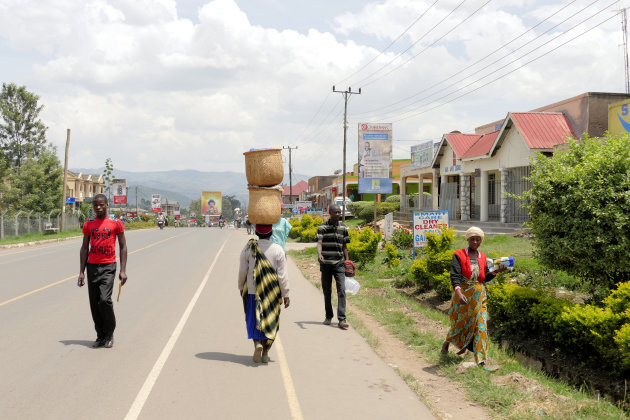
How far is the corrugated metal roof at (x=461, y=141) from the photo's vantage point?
1268 inches

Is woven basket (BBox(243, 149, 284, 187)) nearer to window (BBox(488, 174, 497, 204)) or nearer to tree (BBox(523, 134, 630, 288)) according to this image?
tree (BBox(523, 134, 630, 288))

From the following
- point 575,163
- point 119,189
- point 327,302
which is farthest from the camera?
point 119,189

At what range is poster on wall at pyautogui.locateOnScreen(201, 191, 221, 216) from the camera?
133500 mm

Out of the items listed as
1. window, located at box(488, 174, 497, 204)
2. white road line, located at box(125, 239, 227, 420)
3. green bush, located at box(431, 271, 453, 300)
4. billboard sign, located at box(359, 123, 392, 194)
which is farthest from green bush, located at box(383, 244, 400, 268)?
window, located at box(488, 174, 497, 204)

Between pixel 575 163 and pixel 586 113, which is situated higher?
pixel 586 113

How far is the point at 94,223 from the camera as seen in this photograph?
6.89 metres

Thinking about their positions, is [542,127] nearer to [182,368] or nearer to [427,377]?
[427,377]

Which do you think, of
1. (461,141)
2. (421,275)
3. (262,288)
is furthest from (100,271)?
(461,141)

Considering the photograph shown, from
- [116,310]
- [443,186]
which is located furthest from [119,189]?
[116,310]

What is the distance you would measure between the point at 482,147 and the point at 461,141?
175 inches

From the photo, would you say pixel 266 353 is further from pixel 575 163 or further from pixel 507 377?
pixel 575 163

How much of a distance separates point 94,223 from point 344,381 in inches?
147

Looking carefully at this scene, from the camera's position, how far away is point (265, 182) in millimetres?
6422

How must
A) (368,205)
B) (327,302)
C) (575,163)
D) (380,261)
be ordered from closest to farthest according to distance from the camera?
1. (575,163)
2. (327,302)
3. (380,261)
4. (368,205)
